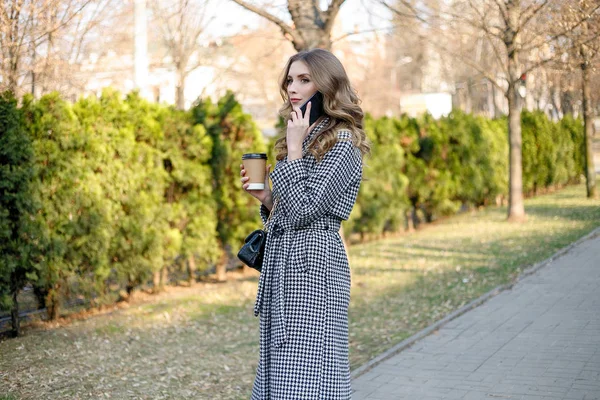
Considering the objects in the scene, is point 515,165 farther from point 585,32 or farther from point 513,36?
point 585,32

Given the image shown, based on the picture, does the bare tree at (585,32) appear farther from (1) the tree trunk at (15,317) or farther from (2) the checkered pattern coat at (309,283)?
(1) the tree trunk at (15,317)

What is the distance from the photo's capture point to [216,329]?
25.8 feet

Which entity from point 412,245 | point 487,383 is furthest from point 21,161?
point 412,245

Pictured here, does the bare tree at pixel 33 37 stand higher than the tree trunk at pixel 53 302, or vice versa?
the bare tree at pixel 33 37

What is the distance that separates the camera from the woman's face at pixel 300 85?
3.50 m

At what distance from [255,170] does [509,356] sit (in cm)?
368

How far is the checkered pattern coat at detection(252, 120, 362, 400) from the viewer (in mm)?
3311

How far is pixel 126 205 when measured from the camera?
9.16 metres

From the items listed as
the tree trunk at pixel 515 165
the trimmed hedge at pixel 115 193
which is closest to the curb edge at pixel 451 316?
the trimmed hedge at pixel 115 193

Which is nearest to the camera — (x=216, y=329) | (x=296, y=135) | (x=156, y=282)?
(x=296, y=135)

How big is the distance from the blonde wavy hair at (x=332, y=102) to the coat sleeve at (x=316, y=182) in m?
0.05

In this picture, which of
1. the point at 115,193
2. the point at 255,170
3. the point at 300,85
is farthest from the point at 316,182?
the point at 115,193

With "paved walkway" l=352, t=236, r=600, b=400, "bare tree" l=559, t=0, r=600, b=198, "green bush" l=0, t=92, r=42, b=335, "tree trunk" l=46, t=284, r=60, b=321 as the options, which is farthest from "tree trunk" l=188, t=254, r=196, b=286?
"bare tree" l=559, t=0, r=600, b=198

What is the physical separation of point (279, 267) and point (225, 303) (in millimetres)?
5902
